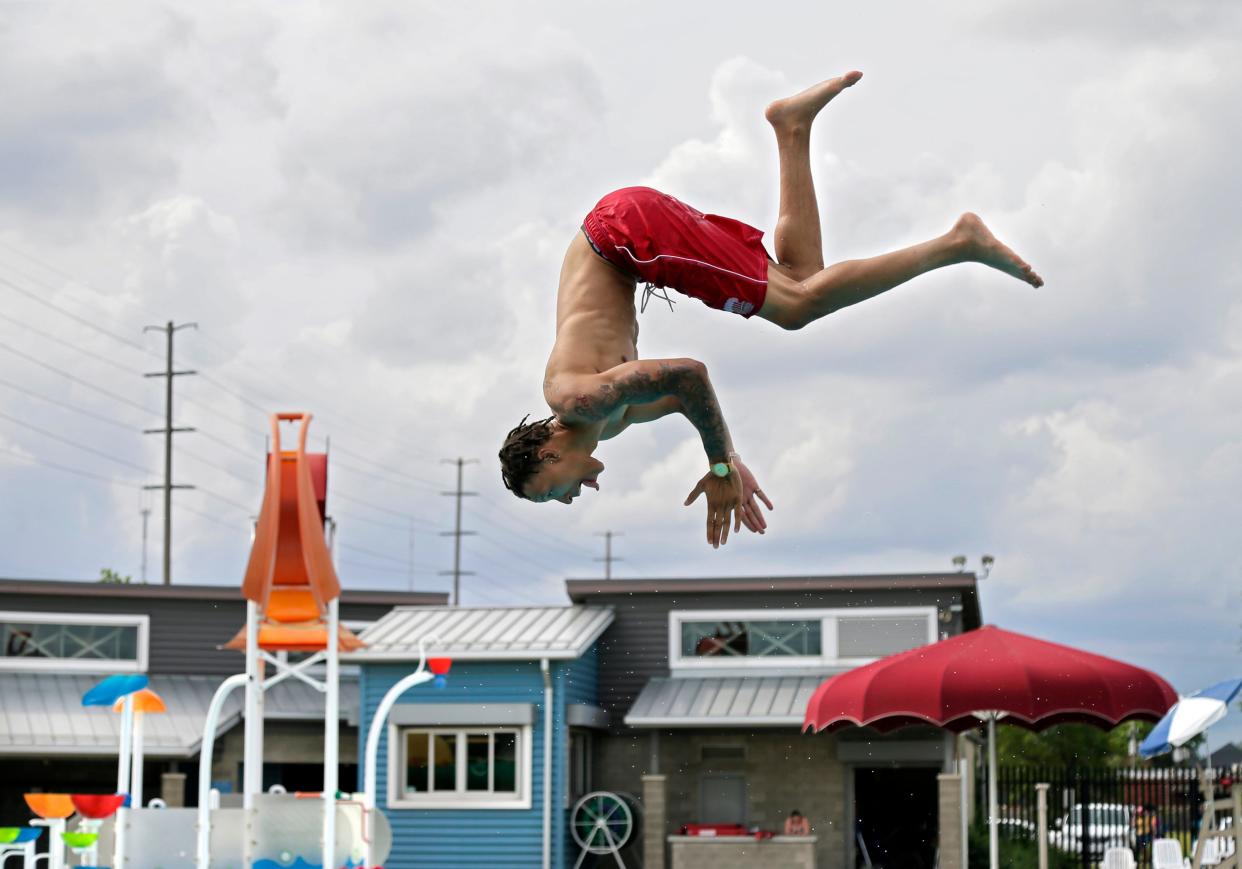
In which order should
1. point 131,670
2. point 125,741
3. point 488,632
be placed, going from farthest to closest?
point 131,670, point 488,632, point 125,741

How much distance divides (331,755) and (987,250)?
1110 cm

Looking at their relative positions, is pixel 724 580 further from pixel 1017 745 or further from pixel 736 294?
pixel 736 294

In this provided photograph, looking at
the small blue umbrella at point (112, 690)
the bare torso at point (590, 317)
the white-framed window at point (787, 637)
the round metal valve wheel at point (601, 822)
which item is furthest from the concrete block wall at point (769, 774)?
the bare torso at point (590, 317)

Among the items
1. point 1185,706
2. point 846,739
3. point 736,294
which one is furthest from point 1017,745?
point 736,294

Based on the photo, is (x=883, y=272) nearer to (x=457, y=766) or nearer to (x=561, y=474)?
(x=561, y=474)

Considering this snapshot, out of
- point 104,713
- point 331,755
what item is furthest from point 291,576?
point 104,713

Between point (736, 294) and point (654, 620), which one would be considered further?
point (654, 620)

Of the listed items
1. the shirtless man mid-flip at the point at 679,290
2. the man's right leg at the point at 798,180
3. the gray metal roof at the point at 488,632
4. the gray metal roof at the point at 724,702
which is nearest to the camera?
the shirtless man mid-flip at the point at 679,290

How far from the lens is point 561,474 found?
5.39 metres

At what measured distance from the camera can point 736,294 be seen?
547 centimetres

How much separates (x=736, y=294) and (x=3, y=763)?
928 inches

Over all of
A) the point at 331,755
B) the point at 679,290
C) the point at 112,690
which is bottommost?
the point at 331,755

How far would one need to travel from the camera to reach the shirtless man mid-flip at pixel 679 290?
513 centimetres

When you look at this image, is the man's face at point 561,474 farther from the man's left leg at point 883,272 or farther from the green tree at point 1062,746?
the green tree at point 1062,746
